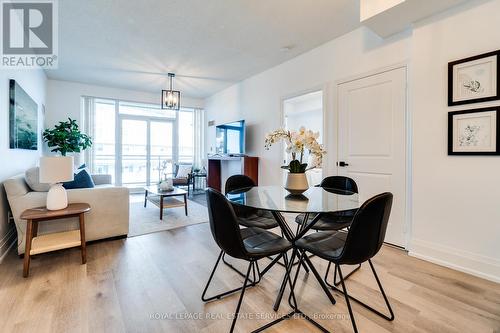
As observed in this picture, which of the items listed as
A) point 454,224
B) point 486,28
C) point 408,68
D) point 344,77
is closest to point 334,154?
point 344,77

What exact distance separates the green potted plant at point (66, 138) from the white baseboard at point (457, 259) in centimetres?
613

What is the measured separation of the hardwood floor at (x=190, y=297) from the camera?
1.47 m

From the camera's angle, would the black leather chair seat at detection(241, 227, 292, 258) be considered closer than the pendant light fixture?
Yes

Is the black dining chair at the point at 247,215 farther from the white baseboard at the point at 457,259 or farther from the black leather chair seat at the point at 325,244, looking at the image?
the white baseboard at the point at 457,259

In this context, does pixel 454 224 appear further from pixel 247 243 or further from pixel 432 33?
pixel 247 243

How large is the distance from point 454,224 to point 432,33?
6.20 feet

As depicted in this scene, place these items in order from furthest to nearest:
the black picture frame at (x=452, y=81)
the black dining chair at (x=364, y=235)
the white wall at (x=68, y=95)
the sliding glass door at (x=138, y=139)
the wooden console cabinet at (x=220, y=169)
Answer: the sliding glass door at (x=138, y=139)
the wooden console cabinet at (x=220, y=169)
the white wall at (x=68, y=95)
the black picture frame at (x=452, y=81)
the black dining chair at (x=364, y=235)

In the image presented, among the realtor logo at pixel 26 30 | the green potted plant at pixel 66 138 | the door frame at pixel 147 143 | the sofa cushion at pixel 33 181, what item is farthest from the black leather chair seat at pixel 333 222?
the door frame at pixel 147 143

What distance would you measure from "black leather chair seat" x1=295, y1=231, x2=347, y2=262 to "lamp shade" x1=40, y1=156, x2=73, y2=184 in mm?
2255

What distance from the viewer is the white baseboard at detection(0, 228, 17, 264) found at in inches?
90.8

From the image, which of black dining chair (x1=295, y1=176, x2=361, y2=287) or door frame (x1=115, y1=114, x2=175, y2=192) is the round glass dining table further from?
door frame (x1=115, y1=114, x2=175, y2=192)

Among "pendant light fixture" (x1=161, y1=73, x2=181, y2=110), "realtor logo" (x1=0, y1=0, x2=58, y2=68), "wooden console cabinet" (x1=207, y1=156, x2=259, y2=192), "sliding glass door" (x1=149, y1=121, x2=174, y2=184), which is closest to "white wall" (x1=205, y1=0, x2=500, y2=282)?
"pendant light fixture" (x1=161, y1=73, x2=181, y2=110)

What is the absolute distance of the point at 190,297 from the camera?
1752 mm

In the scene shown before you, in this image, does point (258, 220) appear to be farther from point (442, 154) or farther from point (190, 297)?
point (442, 154)
